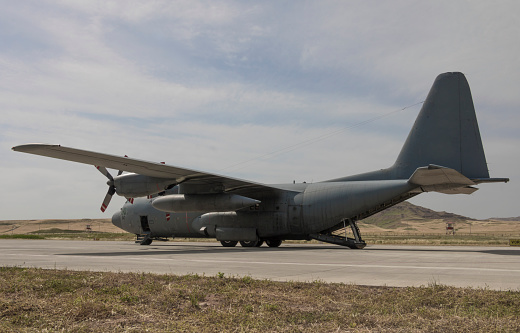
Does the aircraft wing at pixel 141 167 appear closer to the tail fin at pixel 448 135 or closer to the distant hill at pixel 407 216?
the tail fin at pixel 448 135

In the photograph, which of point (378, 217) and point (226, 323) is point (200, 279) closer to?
point (226, 323)

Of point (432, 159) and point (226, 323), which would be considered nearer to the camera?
point (226, 323)

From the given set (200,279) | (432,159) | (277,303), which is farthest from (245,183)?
(277,303)

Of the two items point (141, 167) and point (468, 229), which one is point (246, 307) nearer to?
point (141, 167)

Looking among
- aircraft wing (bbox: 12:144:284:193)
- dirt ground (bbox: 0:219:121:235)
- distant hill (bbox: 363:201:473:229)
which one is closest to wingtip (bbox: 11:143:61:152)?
aircraft wing (bbox: 12:144:284:193)

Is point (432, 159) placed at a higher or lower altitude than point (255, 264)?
higher

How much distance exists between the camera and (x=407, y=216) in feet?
506

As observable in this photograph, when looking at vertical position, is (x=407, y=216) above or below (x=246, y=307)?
above

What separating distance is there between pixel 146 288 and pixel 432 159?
54.5 feet

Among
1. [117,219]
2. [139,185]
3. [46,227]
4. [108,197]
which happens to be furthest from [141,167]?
[46,227]

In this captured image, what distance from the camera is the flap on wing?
1881 cm

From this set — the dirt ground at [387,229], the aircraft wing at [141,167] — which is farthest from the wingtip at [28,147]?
the dirt ground at [387,229]

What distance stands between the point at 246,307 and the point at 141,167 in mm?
15326

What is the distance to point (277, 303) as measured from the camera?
704 cm
